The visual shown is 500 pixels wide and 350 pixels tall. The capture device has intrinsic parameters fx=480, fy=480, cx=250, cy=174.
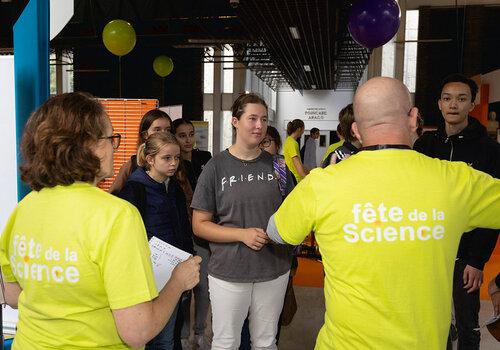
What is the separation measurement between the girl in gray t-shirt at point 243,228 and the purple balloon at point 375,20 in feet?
11.1

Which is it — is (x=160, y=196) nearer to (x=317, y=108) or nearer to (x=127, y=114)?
(x=127, y=114)

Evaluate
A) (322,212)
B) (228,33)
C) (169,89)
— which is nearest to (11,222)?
(322,212)

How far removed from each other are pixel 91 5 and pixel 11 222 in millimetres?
8224

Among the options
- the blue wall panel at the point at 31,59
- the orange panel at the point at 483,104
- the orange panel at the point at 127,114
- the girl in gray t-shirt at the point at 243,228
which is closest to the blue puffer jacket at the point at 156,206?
the girl in gray t-shirt at the point at 243,228

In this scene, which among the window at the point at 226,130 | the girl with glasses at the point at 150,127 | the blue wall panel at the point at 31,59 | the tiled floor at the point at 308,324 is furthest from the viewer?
the window at the point at 226,130

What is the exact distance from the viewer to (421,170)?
3.94 ft

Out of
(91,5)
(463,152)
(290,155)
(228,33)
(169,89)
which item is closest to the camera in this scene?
(463,152)

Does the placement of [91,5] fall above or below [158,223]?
above

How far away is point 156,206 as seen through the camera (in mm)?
2262

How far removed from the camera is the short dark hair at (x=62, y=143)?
3.49 feet

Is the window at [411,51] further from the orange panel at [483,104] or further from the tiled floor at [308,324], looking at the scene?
Result: the tiled floor at [308,324]

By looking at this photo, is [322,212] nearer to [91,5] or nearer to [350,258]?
[350,258]

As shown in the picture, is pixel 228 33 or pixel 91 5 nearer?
pixel 91 5

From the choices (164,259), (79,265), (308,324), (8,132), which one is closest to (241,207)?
(164,259)
